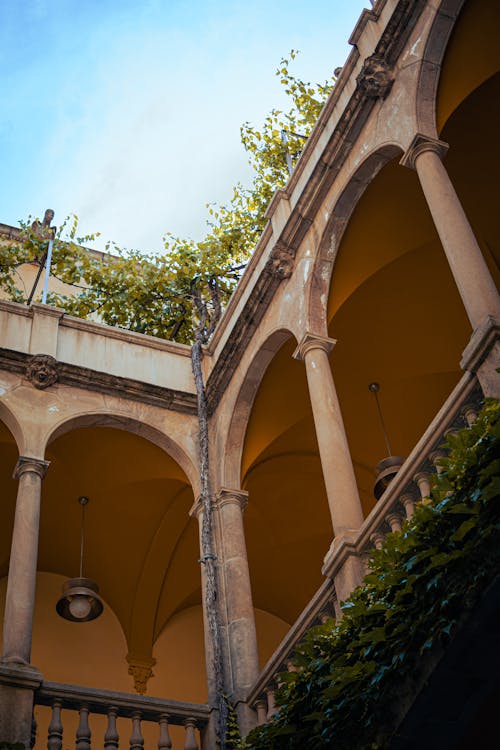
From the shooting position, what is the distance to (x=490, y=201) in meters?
9.86

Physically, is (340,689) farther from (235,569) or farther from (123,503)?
(123,503)

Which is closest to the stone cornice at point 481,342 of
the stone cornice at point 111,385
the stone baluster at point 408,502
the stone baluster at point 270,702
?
the stone baluster at point 408,502

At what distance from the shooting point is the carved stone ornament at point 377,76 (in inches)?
339

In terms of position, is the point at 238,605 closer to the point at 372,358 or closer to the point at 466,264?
the point at 372,358

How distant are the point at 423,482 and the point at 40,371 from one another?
16.0 feet

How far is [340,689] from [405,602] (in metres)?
0.81

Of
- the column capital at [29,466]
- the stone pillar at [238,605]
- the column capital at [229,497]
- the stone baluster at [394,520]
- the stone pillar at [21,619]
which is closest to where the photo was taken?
the stone baluster at [394,520]

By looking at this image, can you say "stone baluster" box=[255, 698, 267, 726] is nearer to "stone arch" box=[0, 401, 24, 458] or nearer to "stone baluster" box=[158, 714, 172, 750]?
"stone baluster" box=[158, 714, 172, 750]

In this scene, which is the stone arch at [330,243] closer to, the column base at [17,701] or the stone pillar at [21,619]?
the stone pillar at [21,619]

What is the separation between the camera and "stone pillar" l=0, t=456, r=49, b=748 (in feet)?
24.8

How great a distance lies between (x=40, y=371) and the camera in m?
10.2

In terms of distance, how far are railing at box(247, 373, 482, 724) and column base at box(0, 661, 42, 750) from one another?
182 cm

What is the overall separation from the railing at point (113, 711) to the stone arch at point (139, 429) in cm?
246

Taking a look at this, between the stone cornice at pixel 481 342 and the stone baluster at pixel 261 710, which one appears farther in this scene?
the stone baluster at pixel 261 710
